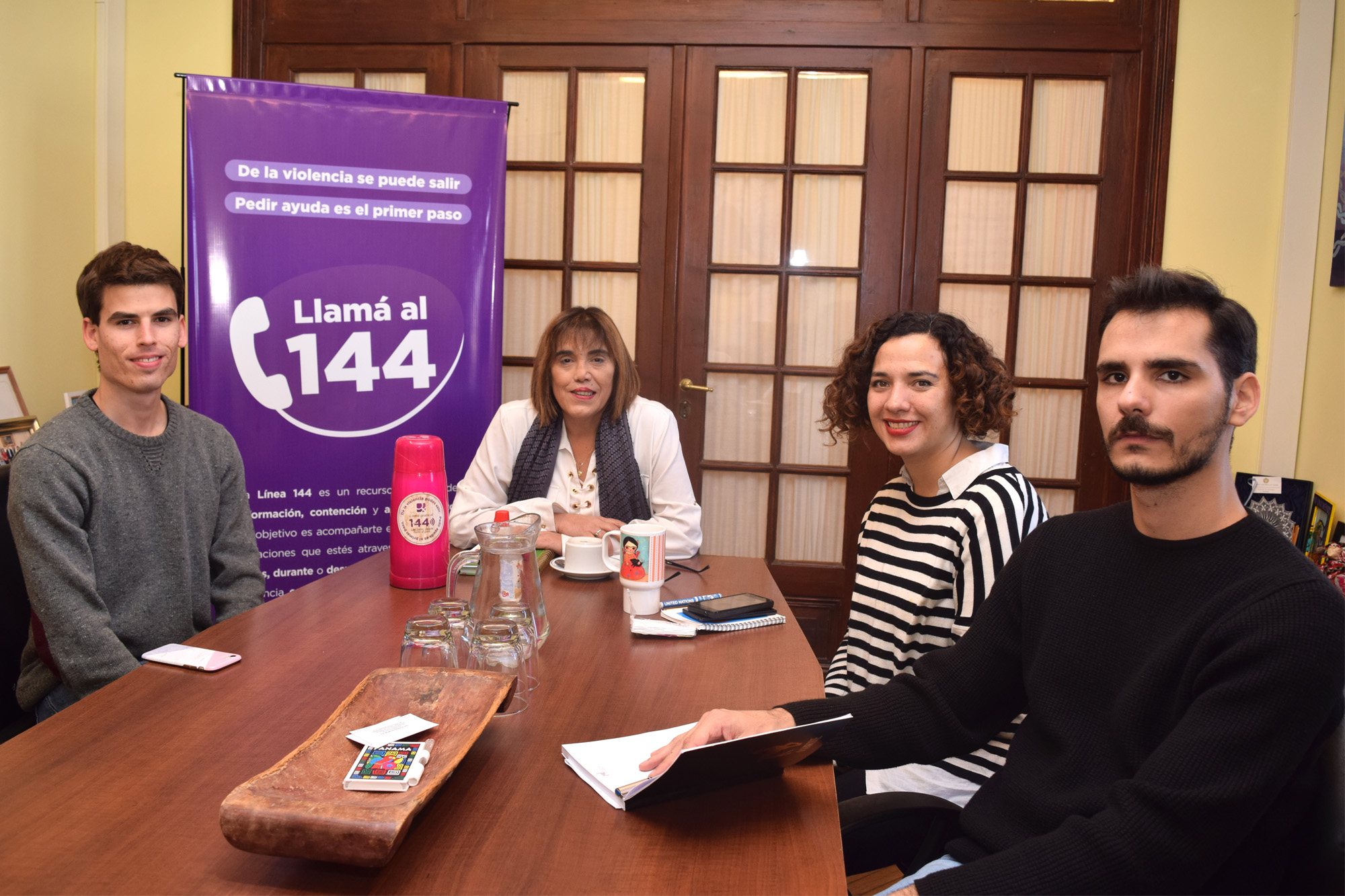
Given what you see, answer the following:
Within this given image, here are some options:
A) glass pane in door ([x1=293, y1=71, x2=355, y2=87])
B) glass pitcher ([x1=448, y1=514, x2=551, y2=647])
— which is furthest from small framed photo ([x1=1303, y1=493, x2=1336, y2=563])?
glass pane in door ([x1=293, y1=71, x2=355, y2=87])

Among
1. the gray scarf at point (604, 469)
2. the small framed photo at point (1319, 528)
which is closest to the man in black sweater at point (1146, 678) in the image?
the gray scarf at point (604, 469)

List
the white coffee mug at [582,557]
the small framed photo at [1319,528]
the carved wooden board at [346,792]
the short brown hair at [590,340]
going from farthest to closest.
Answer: the small framed photo at [1319,528] < the short brown hair at [590,340] < the white coffee mug at [582,557] < the carved wooden board at [346,792]

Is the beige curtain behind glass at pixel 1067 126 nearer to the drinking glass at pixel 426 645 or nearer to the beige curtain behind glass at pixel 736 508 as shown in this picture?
the beige curtain behind glass at pixel 736 508

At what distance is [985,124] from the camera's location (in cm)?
351

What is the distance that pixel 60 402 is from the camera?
347 centimetres

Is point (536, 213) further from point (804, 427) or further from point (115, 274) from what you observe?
point (115, 274)

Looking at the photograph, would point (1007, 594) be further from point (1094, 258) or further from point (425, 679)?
point (1094, 258)

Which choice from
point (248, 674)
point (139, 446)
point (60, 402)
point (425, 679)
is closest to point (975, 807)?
point (425, 679)

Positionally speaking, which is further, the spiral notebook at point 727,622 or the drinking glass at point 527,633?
the spiral notebook at point 727,622

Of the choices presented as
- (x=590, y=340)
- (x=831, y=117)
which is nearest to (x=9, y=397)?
(x=590, y=340)

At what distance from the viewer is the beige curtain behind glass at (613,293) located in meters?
3.69

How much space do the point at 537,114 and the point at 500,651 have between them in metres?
2.91

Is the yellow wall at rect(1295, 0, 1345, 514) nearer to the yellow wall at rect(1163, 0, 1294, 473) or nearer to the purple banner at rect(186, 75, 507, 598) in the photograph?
the yellow wall at rect(1163, 0, 1294, 473)

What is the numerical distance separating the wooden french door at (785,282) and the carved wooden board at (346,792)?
2.64 m
